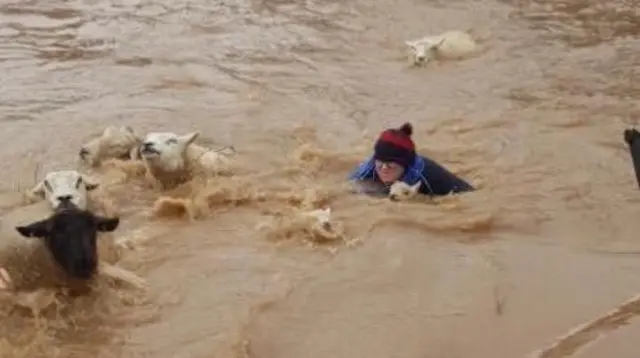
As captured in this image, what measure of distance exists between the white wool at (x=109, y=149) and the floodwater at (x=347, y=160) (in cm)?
35

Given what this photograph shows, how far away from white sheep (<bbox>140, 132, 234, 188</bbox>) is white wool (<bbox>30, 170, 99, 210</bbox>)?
43.6 inches

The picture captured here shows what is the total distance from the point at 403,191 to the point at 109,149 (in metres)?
2.68

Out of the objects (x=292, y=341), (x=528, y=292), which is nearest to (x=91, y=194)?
(x=292, y=341)

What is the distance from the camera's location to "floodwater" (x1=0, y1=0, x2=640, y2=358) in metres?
6.81

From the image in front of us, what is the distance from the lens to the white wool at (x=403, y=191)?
28.3ft

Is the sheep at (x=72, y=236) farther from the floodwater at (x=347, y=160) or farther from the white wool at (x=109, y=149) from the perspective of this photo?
the white wool at (x=109, y=149)

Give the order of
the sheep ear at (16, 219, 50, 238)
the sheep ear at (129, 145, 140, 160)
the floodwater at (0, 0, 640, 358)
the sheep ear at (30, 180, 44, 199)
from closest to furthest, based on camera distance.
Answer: the floodwater at (0, 0, 640, 358)
the sheep ear at (16, 219, 50, 238)
the sheep ear at (30, 180, 44, 199)
the sheep ear at (129, 145, 140, 160)

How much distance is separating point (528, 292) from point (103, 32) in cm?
869

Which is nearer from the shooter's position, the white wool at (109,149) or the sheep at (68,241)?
the sheep at (68,241)

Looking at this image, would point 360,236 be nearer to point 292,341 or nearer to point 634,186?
point 292,341

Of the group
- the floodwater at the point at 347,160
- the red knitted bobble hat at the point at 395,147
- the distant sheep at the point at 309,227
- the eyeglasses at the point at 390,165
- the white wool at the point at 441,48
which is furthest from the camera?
the white wool at the point at 441,48

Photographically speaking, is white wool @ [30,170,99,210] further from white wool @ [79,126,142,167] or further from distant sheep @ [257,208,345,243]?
white wool @ [79,126,142,167]

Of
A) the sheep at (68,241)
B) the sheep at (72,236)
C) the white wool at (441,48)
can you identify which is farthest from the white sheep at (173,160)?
the white wool at (441,48)

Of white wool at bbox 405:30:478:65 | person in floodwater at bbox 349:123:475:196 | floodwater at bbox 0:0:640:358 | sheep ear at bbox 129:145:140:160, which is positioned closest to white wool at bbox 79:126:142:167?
Result: sheep ear at bbox 129:145:140:160
